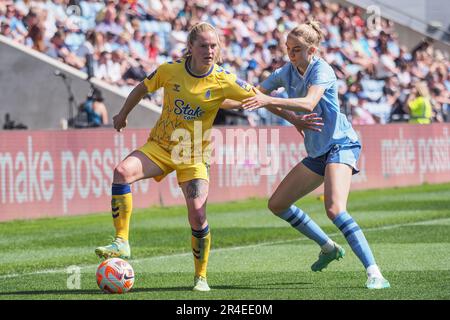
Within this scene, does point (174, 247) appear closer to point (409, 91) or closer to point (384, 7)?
point (409, 91)

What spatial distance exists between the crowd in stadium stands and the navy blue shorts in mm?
12951

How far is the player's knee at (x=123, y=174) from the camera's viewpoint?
990cm

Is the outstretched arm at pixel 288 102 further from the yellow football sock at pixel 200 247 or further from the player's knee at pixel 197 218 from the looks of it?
the yellow football sock at pixel 200 247

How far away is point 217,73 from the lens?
32.9 feet

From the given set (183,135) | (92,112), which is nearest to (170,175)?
(92,112)

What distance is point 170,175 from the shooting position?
858 inches

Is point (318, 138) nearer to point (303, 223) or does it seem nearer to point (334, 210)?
point (334, 210)

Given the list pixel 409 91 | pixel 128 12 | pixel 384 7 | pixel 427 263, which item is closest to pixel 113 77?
pixel 128 12

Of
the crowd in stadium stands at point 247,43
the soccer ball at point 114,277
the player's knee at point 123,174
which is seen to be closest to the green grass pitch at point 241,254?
the soccer ball at point 114,277

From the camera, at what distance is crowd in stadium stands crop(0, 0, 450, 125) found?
76.9 ft

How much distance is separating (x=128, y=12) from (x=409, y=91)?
25.4 feet

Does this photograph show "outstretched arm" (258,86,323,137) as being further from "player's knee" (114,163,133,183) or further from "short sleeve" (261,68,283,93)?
"player's knee" (114,163,133,183)

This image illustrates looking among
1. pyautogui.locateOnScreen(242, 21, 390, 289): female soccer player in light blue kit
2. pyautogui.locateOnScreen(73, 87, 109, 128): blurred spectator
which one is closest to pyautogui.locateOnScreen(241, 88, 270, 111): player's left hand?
pyautogui.locateOnScreen(242, 21, 390, 289): female soccer player in light blue kit
